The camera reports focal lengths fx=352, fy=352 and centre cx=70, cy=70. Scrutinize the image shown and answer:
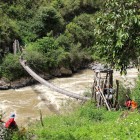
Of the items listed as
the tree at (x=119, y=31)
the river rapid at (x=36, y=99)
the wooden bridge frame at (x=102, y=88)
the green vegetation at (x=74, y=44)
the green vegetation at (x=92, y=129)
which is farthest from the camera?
the river rapid at (x=36, y=99)

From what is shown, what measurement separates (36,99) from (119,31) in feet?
34.3

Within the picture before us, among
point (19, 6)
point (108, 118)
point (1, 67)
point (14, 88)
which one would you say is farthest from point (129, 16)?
point (19, 6)

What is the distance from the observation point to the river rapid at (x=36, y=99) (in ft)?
45.0

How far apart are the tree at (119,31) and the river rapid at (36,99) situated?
6374 mm

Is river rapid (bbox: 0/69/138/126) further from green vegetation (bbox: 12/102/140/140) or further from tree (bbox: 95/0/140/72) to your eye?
tree (bbox: 95/0/140/72)

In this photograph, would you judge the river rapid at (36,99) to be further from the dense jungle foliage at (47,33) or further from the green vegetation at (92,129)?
→ the green vegetation at (92,129)

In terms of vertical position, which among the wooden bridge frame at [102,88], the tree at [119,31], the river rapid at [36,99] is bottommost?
the river rapid at [36,99]

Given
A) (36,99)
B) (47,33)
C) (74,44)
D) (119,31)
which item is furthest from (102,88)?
(47,33)

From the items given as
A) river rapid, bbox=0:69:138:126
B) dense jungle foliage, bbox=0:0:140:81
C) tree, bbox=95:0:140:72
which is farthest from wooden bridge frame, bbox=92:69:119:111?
tree, bbox=95:0:140:72

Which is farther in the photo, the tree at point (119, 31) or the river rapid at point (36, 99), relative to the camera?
the river rapid at point (36, 99)

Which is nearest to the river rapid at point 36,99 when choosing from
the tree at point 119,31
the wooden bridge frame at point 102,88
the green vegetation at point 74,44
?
the wooden bridge frame at point 102,88

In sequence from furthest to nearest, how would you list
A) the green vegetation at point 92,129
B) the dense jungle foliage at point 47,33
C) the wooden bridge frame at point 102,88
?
the dense jungle foliage at point 47,33 → the wooden bridge frame at point 102,88 → the green vegetation at point 92,129

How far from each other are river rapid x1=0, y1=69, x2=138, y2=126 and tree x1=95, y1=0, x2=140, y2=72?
Answer: 6.37 metres

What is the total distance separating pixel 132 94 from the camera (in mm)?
11930
